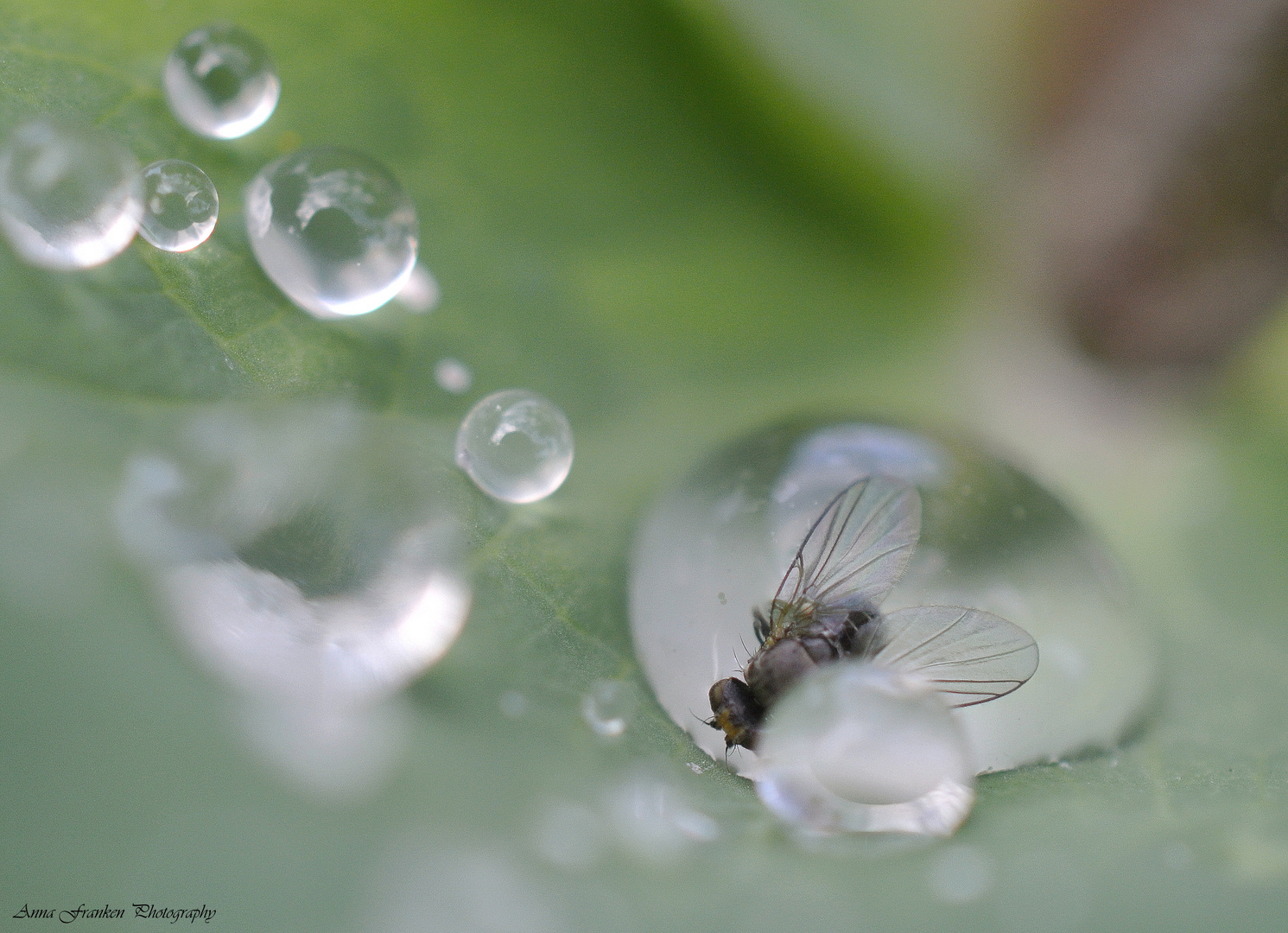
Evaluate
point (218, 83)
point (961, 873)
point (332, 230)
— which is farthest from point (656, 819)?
point (218, 83)

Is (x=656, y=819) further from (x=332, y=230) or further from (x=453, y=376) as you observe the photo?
(x=332, y=230)

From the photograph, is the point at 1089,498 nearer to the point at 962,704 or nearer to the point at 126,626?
the point at 962,704

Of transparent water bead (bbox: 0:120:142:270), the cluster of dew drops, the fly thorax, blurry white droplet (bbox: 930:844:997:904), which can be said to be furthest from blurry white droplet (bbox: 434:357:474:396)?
blurry white droplet (bbox: 930:844:997:904)

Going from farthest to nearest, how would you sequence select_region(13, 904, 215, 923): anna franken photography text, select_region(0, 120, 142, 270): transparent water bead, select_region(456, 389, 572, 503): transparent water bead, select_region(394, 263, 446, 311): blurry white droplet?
select_region(394, 263, 446, 311): blurry white droplet
select_region(456, 389, 572, 503): transparent water bead
select_region(0, 120, 142, 270): transparent water bead
select_region(13, 904, 215, 923): anna franken photography text

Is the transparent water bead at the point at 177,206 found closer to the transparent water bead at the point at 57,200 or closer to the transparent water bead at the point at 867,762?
the transparent water bead at the point at 57,200

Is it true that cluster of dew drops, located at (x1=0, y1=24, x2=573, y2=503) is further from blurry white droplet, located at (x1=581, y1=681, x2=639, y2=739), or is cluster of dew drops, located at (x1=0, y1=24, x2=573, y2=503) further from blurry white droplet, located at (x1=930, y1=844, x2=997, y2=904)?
blurry white droplet, located at (x1=930, y1=844, x2=997, y2=904)

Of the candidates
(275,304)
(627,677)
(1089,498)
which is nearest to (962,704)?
(627,677)

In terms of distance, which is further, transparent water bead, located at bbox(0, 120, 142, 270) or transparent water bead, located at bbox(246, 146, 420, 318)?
transparent water bead, located at bbox(246, 146, 420, 318)
